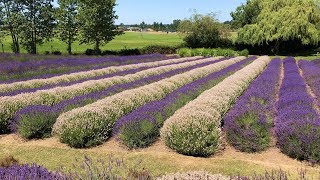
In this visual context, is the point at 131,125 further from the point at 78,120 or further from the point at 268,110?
the point at 268,110

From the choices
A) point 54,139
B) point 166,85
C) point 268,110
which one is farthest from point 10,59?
point 268,110

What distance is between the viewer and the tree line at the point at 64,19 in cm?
5047

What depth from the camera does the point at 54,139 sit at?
943cm

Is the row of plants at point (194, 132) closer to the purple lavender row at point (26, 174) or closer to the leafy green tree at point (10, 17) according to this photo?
the purple lavender row at point (26, 174)

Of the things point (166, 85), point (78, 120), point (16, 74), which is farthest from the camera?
point (16, 74)

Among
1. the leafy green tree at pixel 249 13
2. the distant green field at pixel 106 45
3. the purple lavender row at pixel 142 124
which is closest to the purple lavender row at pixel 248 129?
the purple lavender row at pixel 142 124

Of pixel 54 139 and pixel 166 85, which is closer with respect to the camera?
pixel 54 139

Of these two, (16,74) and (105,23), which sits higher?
(105,23)

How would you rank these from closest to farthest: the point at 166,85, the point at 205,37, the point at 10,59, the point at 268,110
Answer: the point at 268,110 < the point at 166,85 < the point at 10,59 < the point at 205,37

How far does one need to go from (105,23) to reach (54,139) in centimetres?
4316

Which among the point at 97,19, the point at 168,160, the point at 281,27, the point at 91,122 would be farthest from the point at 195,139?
the point at 281,27

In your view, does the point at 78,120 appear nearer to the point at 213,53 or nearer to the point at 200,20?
the point at 213,53

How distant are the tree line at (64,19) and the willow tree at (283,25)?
22.0m

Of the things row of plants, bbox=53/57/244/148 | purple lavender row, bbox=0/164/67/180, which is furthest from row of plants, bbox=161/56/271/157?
purple lavender row, bbox=0/164/67/180
